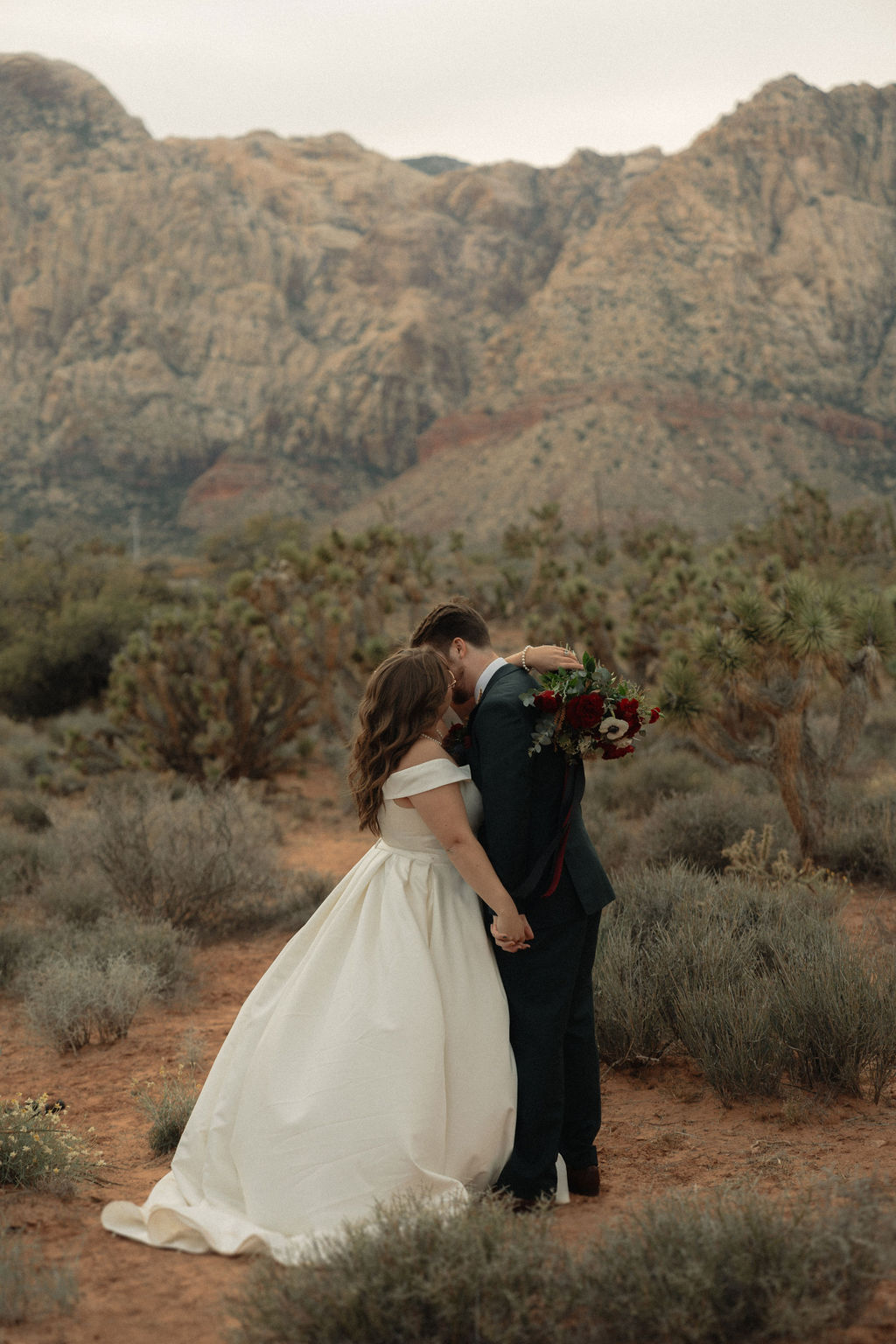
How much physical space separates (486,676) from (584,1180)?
1632 mm

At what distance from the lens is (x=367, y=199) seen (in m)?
112

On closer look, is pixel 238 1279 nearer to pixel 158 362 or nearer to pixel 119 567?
pixel 119 567

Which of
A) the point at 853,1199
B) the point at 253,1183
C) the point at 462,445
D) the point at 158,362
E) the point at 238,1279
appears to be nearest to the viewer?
the point at 853,1199

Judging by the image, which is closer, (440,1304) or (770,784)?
(440,1304)

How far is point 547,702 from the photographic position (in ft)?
10.8

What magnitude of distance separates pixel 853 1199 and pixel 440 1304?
3.44 feet

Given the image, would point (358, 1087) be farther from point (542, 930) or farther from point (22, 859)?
point (22, 859)

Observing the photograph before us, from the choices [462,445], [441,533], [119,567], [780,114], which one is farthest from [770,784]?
[780,114]

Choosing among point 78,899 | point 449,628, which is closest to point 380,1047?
point 449,628

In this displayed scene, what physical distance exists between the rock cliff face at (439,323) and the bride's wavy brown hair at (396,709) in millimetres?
49921

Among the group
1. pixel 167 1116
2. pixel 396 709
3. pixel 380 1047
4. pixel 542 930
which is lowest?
pixel 167 1116

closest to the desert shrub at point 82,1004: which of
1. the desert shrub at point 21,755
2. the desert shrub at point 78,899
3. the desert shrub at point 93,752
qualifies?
the desert shrub at point 78,899

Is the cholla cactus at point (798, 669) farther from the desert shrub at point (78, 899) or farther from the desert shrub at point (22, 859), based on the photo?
the desert shrub at point (22, 859)

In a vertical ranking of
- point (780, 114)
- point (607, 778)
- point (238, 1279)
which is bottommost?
point (607, 778)
